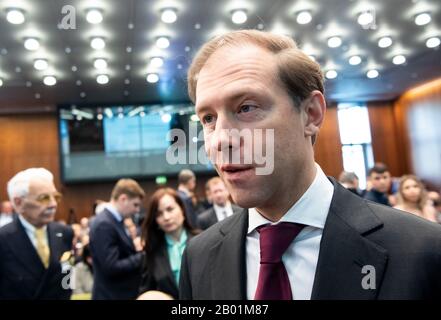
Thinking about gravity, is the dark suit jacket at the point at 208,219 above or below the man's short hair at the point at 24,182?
below

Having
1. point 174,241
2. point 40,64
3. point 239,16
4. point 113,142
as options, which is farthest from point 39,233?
point 113,142

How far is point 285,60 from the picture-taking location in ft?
2.49

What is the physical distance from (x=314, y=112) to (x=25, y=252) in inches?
68.5

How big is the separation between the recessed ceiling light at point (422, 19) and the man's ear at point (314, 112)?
509cm

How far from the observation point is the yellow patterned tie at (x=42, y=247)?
6.76ft

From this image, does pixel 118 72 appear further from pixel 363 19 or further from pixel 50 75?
pixel 363 19

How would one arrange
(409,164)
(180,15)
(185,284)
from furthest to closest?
1. (409,164)
2. (180,15)
3. (185,284)

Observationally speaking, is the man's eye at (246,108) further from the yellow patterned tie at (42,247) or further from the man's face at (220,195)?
the man's face at (220,195)

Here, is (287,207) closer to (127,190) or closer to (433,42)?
(127,190)

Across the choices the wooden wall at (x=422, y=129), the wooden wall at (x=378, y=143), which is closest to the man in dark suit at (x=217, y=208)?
the wooden wall at (x=378, y=143)

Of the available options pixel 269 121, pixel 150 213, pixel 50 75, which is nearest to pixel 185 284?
pixel 269 121

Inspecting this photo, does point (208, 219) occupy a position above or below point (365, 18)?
below

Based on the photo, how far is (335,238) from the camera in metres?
→ 0.72
